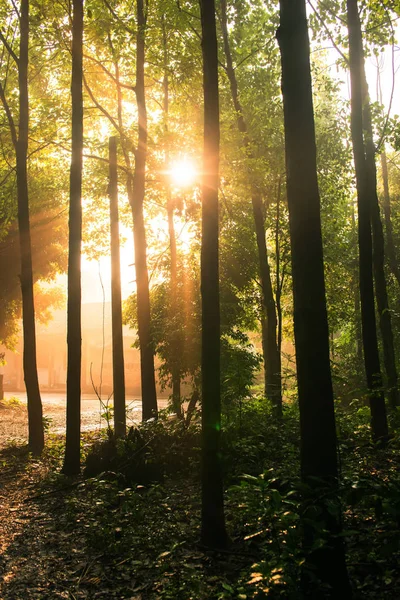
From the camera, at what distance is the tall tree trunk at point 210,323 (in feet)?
19.8

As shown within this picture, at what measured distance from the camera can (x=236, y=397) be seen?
11.6m

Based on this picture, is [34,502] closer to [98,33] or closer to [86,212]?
[98,33]

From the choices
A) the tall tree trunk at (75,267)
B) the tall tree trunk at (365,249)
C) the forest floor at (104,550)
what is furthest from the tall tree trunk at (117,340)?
the tall tree trunk at (365,249)

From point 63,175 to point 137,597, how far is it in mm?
19250

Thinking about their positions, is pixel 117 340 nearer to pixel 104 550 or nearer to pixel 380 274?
pixel 380 274

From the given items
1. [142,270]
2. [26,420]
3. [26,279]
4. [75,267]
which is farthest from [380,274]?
[26,420]

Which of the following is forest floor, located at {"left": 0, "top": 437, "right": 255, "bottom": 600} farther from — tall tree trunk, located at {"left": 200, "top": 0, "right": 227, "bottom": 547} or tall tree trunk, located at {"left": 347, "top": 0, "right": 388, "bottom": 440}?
tall tree trunk, located at {"left": 347, "top": 0, "right": 388, "bottom": 440}

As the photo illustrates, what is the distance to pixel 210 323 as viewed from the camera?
6.28 m

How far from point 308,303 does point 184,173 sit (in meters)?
12.2

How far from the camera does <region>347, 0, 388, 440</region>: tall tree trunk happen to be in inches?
401

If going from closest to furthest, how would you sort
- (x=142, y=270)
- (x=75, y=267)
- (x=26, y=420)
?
(x=75, y=267) → (x=142, y=270) → (x=26, y=420)

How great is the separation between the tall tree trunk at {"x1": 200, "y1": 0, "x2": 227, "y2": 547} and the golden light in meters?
8.66

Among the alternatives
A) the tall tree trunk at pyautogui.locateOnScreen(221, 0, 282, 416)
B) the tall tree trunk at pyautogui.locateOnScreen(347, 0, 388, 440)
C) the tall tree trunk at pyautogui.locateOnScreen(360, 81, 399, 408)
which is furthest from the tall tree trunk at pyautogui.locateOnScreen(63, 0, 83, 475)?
the tall tree trunk at pyautogui.locateOnScreen(221, 0, 282, 416)

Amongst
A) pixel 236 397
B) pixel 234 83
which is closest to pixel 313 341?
pixel 236 397
